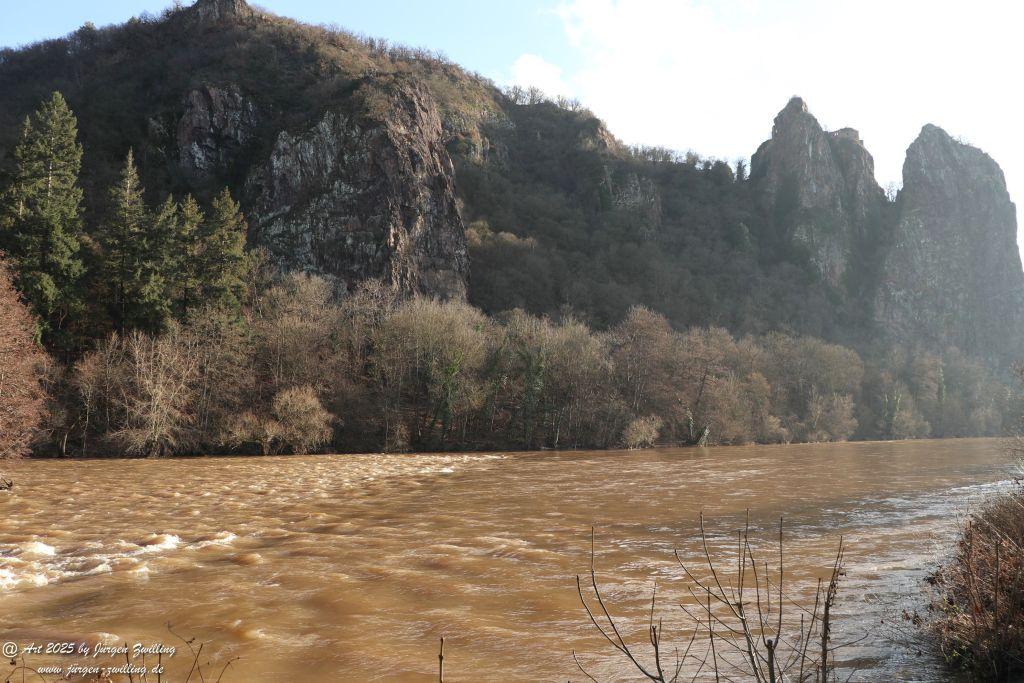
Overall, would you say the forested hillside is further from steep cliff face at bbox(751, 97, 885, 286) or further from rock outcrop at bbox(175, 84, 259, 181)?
steep cliff face at bbox(751, 97, 885, 286)

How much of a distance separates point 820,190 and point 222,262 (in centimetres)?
16154

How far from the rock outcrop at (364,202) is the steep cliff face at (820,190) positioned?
108955mm

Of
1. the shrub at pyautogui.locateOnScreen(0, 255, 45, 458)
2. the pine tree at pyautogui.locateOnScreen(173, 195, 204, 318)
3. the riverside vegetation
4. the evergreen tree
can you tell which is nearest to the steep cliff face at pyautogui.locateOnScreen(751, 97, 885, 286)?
the riverside vegetation

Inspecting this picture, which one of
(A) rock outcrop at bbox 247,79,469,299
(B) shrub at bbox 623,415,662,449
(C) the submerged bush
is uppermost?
(A) rock outcrop at bbox 247,79,469,299

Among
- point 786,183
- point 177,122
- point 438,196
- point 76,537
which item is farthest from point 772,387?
point 786,183

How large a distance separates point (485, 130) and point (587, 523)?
14197 cm

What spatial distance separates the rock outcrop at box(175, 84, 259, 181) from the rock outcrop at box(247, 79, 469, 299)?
43.9 feet

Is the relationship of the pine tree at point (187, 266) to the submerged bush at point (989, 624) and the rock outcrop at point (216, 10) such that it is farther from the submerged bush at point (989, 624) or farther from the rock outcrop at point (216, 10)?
the rock outcrop at point (216, 10)

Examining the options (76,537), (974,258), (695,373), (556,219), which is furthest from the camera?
(974,258)

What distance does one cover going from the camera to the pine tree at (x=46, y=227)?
126 feet

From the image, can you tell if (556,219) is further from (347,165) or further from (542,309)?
(347,165)

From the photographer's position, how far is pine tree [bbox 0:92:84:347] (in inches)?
1511

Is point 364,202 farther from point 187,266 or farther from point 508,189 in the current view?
point 508,189

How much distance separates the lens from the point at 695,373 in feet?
185
